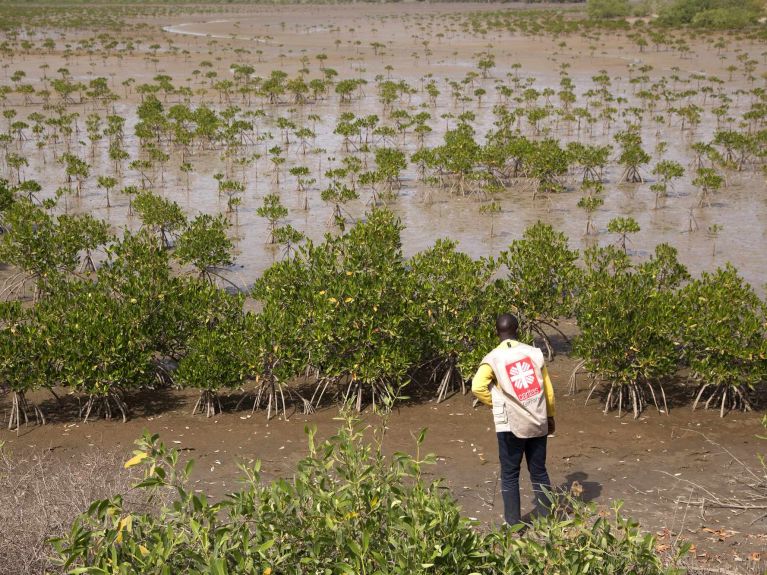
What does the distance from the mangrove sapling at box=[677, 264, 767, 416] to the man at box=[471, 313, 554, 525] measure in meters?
3.92

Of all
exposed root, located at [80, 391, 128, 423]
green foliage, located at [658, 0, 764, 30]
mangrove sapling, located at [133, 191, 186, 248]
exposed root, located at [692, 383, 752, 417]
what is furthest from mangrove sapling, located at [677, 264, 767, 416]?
green foliage, located at [658, 0, 764, 30]

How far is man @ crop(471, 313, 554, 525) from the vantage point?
6480mm

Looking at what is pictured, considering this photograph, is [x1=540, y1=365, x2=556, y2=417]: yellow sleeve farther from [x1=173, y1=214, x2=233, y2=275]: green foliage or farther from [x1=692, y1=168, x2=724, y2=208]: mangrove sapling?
[x1=692, y1=168, x2=724, y2=208]: mangrove sapling

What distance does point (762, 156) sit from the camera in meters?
24.0

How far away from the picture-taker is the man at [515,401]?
21.3 feet

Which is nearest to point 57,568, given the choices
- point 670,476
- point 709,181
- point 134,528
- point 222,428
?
point 134,528

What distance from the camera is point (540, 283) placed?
1148 cm

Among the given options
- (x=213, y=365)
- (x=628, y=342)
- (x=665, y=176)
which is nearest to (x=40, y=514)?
(x=213, y=365)

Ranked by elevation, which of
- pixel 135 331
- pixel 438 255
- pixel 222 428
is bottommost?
pixel 222 428

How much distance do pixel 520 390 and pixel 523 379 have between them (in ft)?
0.29

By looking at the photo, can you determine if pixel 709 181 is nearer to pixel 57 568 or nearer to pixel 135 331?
pixel 135 331

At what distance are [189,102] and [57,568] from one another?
101 ft

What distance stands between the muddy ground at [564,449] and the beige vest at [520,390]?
4.24 ft

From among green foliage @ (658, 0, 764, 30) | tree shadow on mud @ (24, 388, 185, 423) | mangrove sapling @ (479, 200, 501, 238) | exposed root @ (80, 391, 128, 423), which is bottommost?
tree shadow on mud @ (24, 388, 185, 423)
